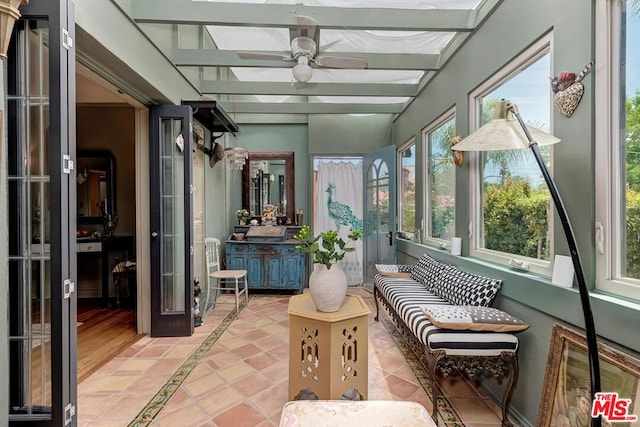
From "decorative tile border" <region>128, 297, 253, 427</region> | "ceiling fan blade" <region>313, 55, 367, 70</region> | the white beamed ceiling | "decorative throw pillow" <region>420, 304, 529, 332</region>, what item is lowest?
"decorative tile border" <region>128, 297, 253, 427</region>

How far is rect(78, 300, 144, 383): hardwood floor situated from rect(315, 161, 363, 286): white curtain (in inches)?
123

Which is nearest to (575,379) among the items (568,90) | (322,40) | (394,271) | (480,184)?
(568,90)

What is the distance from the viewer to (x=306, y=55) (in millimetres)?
2535

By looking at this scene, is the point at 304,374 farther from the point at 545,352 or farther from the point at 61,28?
the point at 61,28

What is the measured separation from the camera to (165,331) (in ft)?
10.4

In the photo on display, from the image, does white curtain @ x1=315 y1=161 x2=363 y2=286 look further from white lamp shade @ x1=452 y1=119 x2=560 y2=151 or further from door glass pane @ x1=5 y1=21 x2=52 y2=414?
door glass pane @ x1=5 y1=21 x2=52 y2=414

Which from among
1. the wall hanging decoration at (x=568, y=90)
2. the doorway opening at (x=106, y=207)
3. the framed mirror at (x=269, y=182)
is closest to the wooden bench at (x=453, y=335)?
the wall hanging decoration at (x=568, y=90)

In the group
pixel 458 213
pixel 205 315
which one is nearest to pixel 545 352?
pixel 458 213

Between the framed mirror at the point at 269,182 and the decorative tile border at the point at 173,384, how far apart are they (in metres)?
2.41

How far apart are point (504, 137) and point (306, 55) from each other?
175 centimetres

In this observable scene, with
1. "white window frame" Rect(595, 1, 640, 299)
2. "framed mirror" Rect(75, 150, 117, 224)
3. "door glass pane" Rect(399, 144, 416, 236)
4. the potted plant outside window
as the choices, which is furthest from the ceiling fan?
"framed mirror" Rect(75, 150, 117, 224)

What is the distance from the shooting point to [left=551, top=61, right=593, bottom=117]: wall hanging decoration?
153cm

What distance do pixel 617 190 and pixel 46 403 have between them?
3.18 meters

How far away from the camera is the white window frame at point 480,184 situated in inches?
72.4
